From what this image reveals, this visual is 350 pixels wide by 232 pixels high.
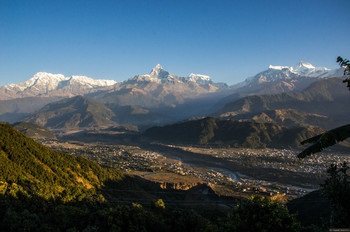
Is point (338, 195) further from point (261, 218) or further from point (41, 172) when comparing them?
point (41, 172)

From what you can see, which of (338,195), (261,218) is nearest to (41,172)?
(261,218)

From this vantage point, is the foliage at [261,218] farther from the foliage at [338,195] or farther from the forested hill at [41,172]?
the forested hill at [41,172]

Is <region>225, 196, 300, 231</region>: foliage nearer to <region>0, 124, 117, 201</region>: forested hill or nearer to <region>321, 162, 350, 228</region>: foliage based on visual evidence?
<region>321, 162, 350, 228</region>: foliage

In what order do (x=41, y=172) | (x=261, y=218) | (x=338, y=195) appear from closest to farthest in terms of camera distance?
(x=338, y=195), (x=261, y=218), (x=41, y=172)

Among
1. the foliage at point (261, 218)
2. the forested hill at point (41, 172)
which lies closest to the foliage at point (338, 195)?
the foliage at point (261, 218)

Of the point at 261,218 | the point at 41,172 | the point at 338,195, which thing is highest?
the point at 338,195

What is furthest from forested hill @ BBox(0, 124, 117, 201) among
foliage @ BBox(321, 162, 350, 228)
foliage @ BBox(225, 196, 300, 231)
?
foliage @ BBox(321, 162, 350, 228)
